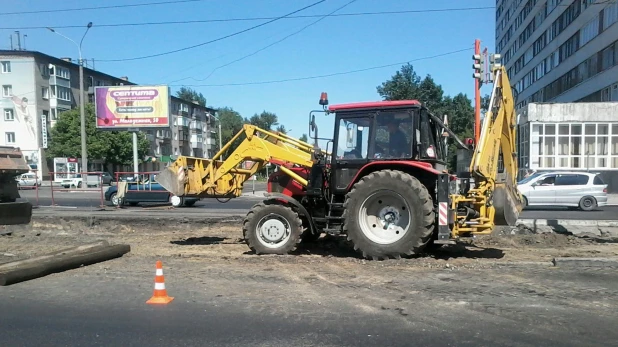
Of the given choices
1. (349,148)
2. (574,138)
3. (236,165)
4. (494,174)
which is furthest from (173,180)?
(574,138)

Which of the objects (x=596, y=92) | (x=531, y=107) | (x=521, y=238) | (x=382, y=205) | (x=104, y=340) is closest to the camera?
Answer: (x=104, y=340)

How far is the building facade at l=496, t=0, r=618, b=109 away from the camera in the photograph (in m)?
36.7

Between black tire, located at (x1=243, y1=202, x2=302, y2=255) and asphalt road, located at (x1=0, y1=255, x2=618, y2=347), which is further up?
black tire, located at (x1=243, y1=202, x2=302, y2=255)

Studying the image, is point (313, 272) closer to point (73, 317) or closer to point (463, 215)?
point (463, 215)

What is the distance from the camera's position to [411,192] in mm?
8656

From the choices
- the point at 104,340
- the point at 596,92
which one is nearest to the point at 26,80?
the point at 596,92

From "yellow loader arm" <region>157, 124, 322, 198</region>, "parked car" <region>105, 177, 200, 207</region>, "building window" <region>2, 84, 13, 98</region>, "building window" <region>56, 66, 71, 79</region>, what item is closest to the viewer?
"yellow loader arm" <region>157, 124, 322, 198</region>

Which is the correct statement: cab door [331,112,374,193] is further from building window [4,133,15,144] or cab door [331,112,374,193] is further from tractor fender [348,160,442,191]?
building window [4,133,15,144]

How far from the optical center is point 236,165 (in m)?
10.7

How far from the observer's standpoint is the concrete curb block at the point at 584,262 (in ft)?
27.5

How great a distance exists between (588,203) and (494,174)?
14.0 m

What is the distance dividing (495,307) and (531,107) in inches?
1076

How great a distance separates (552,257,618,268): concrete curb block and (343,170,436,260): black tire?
7.09 feet

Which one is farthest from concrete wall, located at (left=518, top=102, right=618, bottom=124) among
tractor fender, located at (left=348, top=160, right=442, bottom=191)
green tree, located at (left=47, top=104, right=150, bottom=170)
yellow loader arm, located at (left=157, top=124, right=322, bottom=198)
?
green tree, located at (left=47, top=104, right=150, bottom=170)
